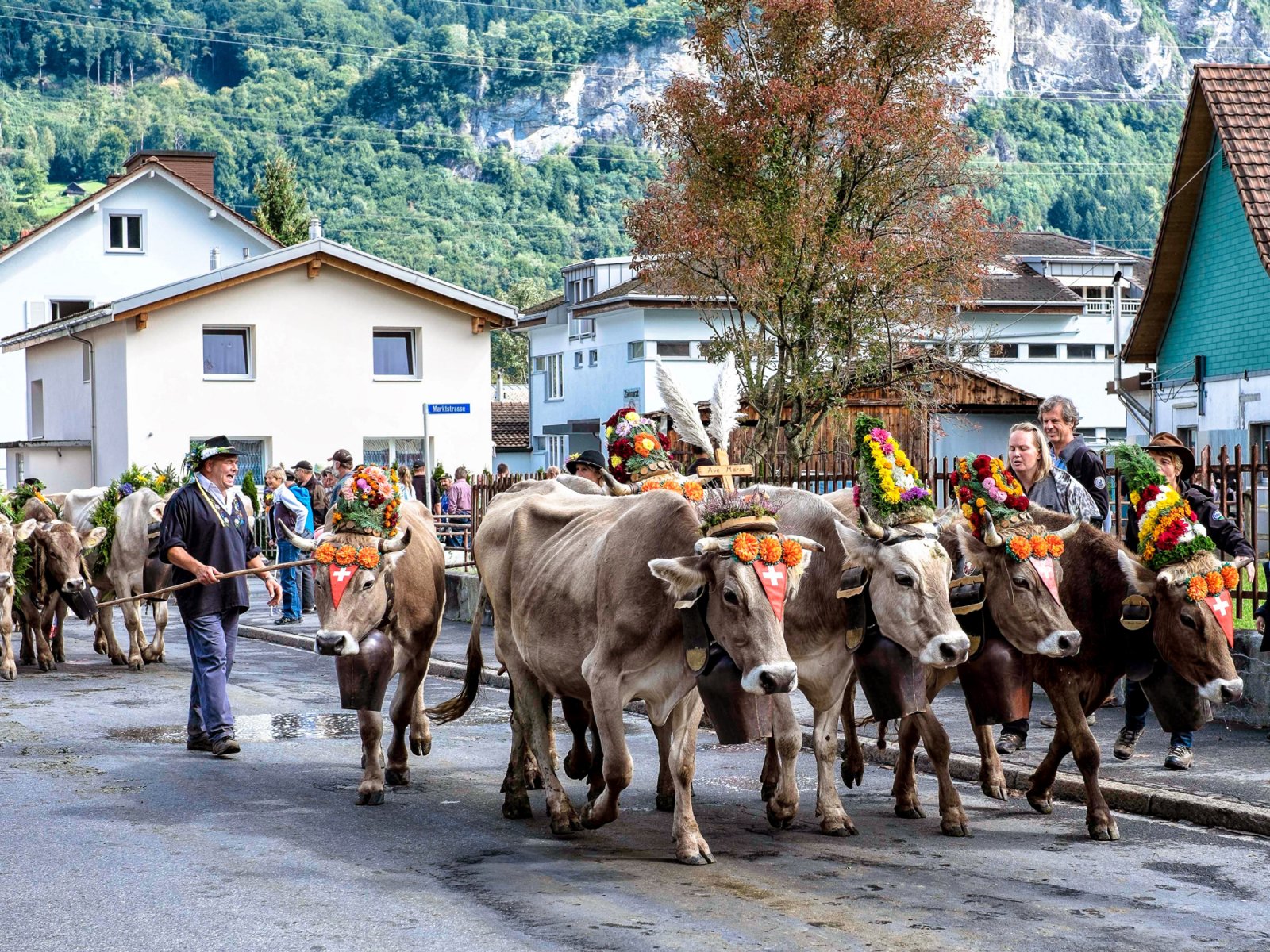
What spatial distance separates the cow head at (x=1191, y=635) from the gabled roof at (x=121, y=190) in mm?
47491

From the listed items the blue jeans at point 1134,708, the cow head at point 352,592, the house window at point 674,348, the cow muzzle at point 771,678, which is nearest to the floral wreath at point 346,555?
the cow head at point 352,592

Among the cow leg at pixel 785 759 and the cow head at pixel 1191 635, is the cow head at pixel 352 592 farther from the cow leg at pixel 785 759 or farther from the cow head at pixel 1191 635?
the cow head at pixel 1191 635

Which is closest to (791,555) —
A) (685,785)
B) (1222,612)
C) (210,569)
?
(685,785)

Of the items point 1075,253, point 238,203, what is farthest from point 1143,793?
point 238,203

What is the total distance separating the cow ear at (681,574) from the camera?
25.9ft

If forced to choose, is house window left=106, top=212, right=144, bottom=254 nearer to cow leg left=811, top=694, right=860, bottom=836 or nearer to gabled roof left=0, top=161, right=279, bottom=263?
gabled roof left=0, top=161, right=279, bottom=263

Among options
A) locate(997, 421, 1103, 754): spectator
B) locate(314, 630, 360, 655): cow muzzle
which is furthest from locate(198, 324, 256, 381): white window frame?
locate(997, 421, 1103, 754): spectator

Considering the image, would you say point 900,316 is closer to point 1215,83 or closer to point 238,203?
point 1215,83

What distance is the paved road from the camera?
6.70m

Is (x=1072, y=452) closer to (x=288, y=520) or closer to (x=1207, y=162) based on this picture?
(x=288, y=520)

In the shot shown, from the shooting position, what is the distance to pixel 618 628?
8.30 m

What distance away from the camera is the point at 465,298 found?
129 feet

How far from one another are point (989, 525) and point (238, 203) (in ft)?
449

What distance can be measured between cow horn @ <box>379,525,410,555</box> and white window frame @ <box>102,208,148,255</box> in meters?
47.1
